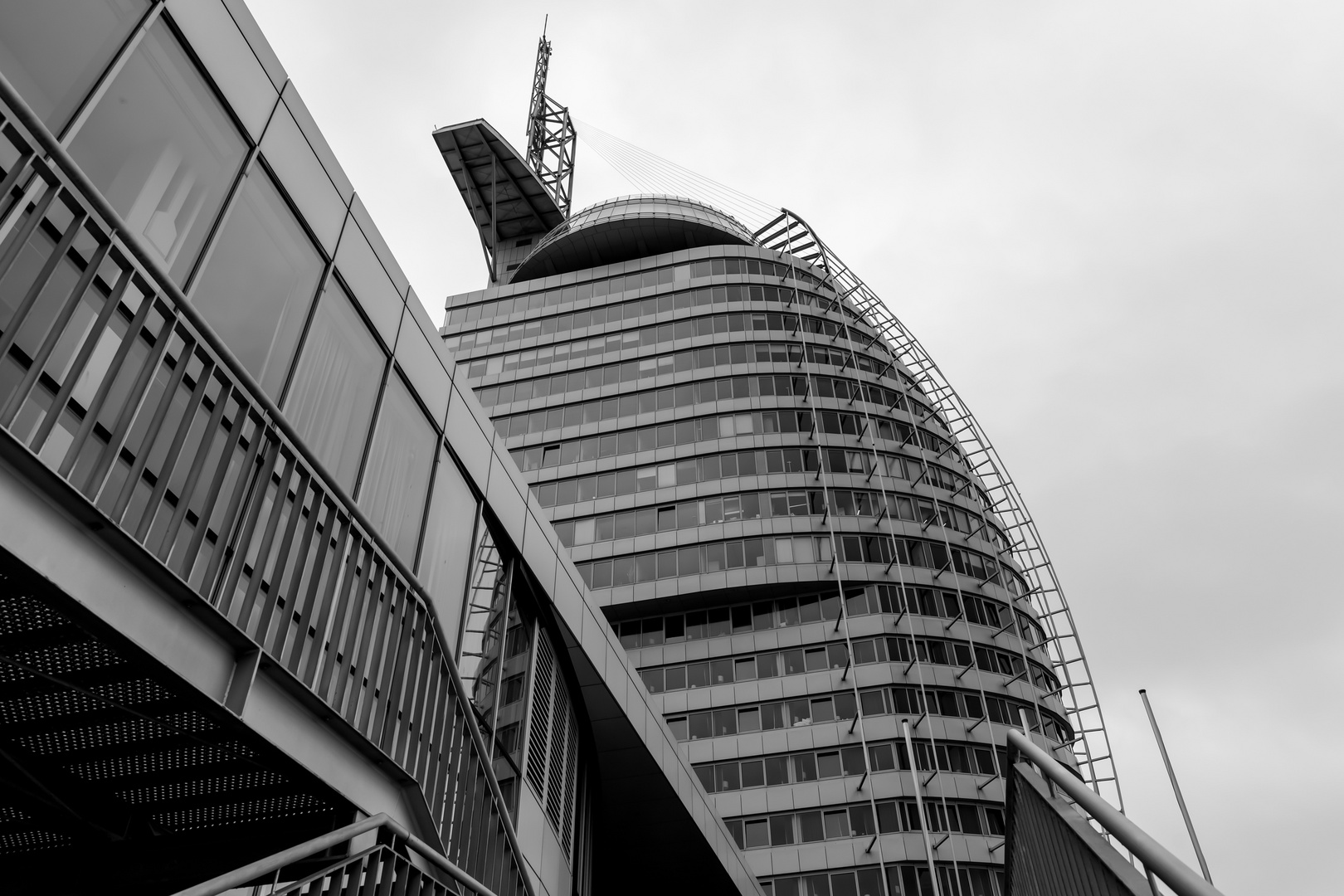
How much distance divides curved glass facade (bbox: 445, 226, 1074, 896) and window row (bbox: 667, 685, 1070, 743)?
0.11m

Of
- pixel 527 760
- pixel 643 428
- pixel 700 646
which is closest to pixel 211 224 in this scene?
pixel 527 760

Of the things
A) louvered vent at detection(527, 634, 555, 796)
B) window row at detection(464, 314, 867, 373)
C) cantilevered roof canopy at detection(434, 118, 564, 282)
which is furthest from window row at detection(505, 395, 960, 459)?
louvered vent at detection(527, 634, 555, 796)

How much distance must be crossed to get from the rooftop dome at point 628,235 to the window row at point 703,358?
10.0 m

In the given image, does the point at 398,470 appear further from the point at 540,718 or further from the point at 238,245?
the point at 540,718

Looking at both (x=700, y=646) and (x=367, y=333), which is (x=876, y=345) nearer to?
(x=700, y=646)

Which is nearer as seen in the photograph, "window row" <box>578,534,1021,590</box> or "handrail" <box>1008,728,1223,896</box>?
"handrail" <box>1008,728,1223,896</box>

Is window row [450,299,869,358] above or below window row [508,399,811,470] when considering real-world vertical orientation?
above

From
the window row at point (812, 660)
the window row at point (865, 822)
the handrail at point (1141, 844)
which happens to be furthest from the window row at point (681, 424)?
the handrail at point (1141, 844)

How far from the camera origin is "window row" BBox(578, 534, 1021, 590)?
164 feet

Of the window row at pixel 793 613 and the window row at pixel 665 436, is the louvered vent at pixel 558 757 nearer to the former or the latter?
the window row at pixel 793 613

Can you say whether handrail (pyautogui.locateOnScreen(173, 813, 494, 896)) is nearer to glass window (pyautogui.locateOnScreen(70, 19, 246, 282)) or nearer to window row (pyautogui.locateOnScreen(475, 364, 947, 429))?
glass window (pyautogui.locateOnScreen(70, 19, 246, 282))

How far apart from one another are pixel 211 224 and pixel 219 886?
15.0 feet

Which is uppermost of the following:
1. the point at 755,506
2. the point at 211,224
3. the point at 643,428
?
the point at 643,428

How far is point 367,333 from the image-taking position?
9.02 m
